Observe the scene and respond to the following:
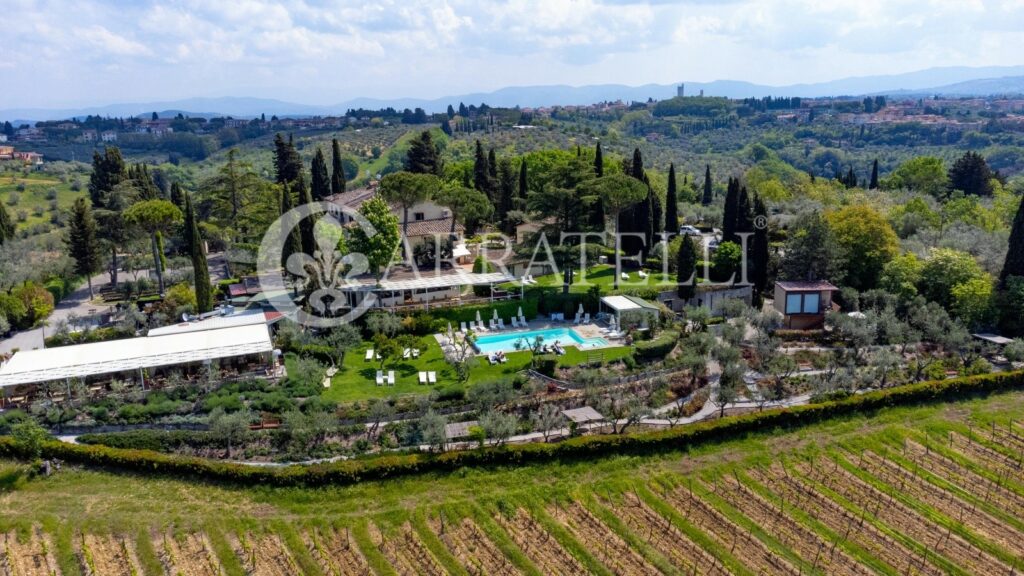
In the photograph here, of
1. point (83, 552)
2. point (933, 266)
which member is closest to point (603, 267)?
point (933, 266)

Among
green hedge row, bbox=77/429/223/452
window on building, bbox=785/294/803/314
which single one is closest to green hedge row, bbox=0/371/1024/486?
green hedge row, bbox=77/429/223/452

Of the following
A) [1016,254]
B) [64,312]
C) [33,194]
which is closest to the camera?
[1016,254]

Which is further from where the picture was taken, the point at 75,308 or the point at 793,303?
the point at 75,308

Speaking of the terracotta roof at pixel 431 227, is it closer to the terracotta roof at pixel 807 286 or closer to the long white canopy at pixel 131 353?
the long white canopy at pixel 131 353

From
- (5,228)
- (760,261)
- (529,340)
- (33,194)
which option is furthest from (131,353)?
(33,194)

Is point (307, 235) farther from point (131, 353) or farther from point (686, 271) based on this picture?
point (686, 271)

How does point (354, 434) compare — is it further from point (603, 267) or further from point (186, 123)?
point (186, 123)
